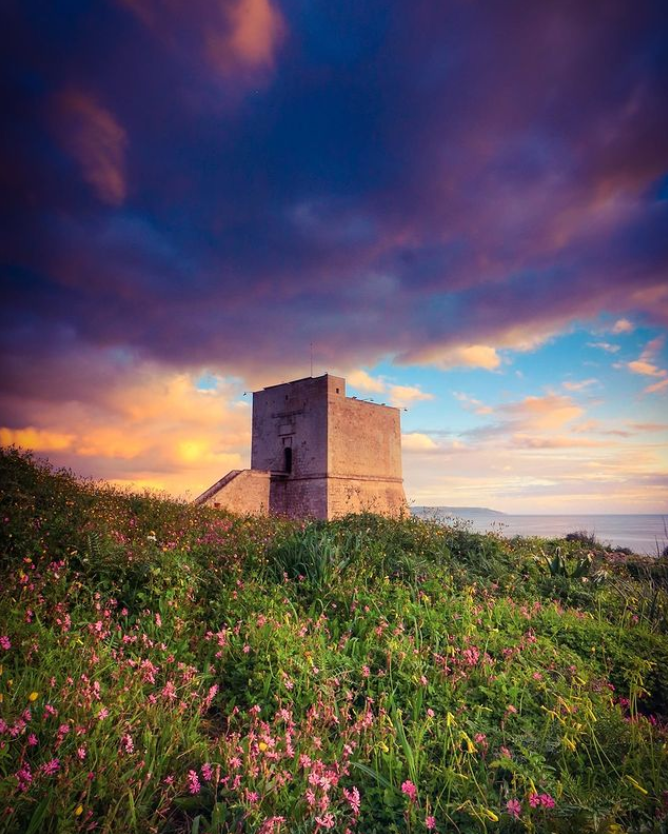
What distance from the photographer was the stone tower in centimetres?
2362

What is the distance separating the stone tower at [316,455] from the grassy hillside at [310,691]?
1598 centimetres

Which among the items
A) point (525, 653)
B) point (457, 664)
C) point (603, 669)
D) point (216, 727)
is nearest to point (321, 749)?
point (216, 727)

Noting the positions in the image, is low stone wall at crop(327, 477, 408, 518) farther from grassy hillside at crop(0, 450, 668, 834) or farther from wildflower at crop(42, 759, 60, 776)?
wildflower at crop(42, 759, 60, 776)

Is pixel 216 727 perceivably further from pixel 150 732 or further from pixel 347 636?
pixel 347 636

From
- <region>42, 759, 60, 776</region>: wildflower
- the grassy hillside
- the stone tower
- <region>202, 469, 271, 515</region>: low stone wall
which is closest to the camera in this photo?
<region>42, 759, 60, 776</region>: wildflower

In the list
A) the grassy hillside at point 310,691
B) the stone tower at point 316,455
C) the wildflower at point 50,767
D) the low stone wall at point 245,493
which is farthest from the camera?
the stone tower at point 316,455

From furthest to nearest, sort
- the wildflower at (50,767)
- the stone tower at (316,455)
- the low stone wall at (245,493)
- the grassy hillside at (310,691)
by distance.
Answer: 1. the stone tower at (316,455)
2. the low stone wall at (245,493)
3. the grassy hillside at (310,691)
4. the wildflower at (50,767)

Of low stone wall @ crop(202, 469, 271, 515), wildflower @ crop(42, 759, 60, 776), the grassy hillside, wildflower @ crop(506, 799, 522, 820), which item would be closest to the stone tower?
low stone wall @ crop(202, 469, 271, 515)

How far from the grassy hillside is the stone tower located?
52.4ft

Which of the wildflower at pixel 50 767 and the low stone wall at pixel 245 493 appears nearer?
the wildflower at pixel 50 767

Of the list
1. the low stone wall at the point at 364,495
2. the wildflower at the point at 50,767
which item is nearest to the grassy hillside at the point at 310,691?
the wildflower at the point at 50,767

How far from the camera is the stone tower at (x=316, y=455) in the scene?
2362cm

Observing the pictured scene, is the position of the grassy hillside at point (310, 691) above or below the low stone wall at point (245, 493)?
below

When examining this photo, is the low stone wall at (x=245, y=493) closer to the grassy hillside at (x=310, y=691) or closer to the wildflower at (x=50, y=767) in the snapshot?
the grassy hillside at (x=310, y=691)
